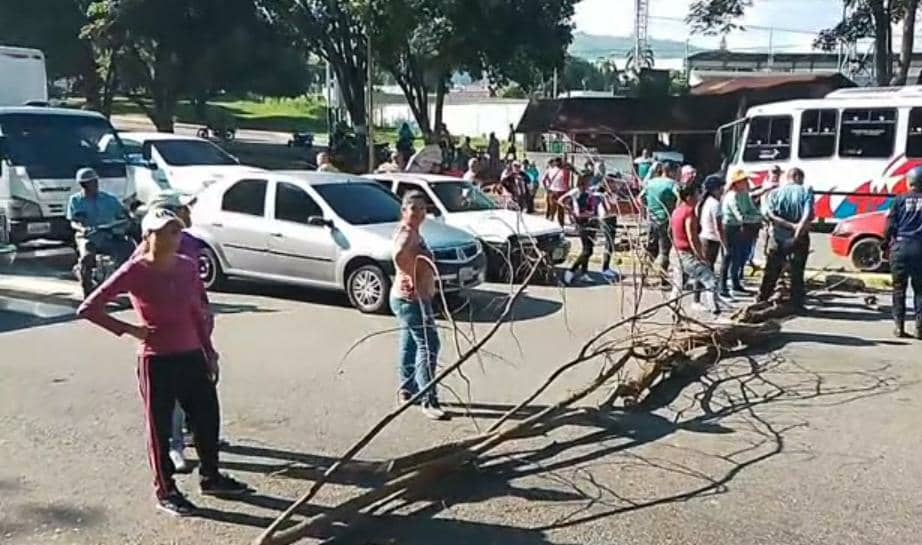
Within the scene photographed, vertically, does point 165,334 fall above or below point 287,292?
above

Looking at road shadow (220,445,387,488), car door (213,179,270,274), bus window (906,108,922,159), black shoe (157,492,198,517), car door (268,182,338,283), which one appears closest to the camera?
black shoe (157,492,198,517)

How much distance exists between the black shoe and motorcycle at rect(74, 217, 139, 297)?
24.4 feet

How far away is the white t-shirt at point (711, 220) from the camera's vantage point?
42.7ft

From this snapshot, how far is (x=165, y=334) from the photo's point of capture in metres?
5.77

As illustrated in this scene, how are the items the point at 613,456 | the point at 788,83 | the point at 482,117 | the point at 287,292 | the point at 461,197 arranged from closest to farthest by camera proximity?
the point at 613,456, the point at 287,292, the point at 461,197, the point at 788,83, the point at 482,117

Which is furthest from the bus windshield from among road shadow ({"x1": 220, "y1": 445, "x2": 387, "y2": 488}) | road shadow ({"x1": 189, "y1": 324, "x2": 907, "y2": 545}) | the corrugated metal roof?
road shadow ({"x1": 220, "y1": 445, "x2": 387, "y2": 488})

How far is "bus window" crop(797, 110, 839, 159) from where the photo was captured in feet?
76.6

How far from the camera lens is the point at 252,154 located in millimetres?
47969

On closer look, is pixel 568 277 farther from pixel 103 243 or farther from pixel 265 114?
pixel 265 114

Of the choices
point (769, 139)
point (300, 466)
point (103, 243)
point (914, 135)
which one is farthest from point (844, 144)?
point (300, 466)

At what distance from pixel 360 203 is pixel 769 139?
43.9 feet

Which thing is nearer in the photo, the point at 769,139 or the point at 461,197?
the point at 461,197

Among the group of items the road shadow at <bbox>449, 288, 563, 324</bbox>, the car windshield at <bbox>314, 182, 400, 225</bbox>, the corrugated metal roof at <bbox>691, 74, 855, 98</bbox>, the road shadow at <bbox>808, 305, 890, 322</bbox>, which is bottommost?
the road shadow at <bbox>449, 288, 563, 324</bbox>

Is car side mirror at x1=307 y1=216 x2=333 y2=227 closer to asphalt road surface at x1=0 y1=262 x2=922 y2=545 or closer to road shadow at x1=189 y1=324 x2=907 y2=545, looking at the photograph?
asphalt road surface at x1=0 y1=262 x2=922 y2=545
